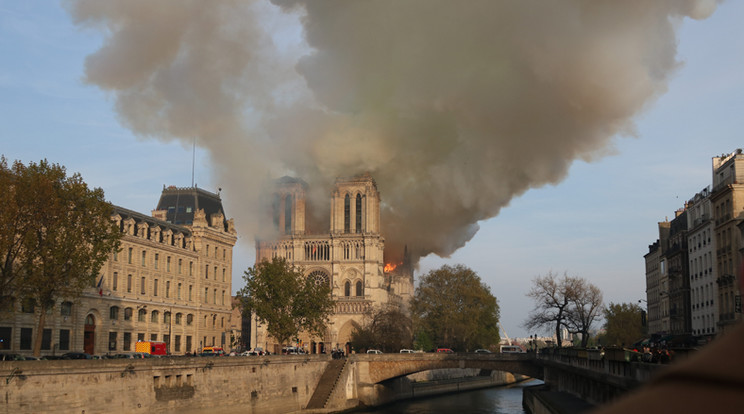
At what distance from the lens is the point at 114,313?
83000 mm

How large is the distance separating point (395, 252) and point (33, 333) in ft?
400

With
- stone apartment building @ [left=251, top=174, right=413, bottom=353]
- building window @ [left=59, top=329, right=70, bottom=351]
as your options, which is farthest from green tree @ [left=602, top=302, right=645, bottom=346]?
A: building window @ [left=59, top=329, right=70, bottom=351]

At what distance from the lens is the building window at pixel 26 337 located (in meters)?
69.8

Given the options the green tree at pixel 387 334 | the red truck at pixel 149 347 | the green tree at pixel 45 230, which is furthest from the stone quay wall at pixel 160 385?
the green tree at pixel 387 334

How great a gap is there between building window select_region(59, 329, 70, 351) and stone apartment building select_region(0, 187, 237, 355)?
0.29 feet

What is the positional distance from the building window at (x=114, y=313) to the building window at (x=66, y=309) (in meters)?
6.67

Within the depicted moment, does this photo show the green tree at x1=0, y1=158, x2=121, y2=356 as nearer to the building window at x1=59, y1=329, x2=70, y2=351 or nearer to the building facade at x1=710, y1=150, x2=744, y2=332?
the building window at x1=59, y1=329, x2=70, y2=351

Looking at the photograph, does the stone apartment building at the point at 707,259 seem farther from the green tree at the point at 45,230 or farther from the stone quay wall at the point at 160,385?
the green tree at the point at 45,230

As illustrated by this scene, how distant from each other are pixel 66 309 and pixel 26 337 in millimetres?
5567

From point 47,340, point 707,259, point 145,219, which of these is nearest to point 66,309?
point 47,340

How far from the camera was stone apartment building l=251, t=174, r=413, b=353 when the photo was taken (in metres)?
159

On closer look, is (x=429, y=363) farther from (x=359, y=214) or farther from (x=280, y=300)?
(x=359, y=214)

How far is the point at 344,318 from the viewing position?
6230 inches

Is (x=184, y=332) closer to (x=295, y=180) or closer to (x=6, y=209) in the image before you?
(x=6, y=209)
